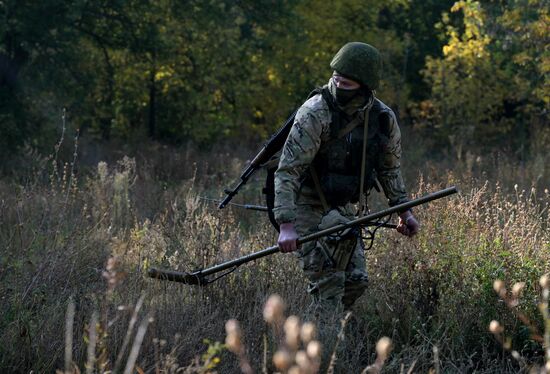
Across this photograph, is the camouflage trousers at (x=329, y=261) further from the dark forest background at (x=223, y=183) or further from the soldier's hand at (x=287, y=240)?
the soldier's hand at (x=287, y=240)

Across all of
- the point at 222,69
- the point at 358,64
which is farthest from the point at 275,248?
the point at 222,69

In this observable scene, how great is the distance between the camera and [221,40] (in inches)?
727

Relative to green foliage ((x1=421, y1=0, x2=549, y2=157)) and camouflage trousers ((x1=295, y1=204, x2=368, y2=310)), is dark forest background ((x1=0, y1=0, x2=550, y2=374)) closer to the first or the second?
green foliage ((x1=421, y1=0, x2=549, y2=157))

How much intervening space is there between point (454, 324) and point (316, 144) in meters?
1.29

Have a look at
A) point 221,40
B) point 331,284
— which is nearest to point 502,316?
point 331,284

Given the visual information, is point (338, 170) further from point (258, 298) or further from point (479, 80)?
point (479, 80)

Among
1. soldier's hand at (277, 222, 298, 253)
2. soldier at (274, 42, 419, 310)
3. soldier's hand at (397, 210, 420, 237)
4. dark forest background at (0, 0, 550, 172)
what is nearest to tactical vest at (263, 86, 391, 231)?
soldier at (274, 42, 419, 310)

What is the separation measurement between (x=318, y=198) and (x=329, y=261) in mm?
373

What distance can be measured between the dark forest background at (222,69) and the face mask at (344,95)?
9331 millimetres

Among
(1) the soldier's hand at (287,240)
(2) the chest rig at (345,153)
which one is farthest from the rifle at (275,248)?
(2) the chest rig at (345,153)

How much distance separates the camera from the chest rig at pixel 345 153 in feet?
16.1

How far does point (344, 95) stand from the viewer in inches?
191

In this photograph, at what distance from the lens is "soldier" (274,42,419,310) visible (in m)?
4.79

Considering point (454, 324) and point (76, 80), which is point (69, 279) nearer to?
point (454, 324)
